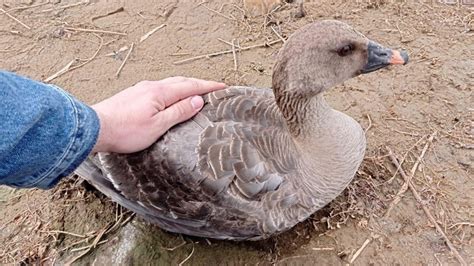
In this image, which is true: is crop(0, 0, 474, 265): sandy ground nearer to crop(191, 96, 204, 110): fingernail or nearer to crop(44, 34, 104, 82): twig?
crop(44, 34, 104, 82): twig

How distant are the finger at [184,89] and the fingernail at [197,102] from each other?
5 centimetres

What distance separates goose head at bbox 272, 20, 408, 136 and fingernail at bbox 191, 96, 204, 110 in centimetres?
40

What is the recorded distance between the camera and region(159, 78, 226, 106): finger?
111 inches

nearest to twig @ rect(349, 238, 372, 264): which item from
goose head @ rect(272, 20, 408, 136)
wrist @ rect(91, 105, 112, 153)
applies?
goose head @ rect(272, 20, 408, 136)

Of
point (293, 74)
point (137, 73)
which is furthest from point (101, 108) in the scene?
point (137, 73)

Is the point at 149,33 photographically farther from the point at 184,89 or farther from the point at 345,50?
the point at 345,50

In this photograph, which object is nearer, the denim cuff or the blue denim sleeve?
the blue denim sleeve

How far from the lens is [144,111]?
8.79 ft

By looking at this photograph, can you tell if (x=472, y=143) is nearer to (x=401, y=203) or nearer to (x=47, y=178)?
(x=401, y=203)

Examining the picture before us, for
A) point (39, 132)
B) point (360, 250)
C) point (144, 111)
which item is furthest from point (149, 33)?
point (39, 132)

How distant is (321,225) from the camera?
124 inches

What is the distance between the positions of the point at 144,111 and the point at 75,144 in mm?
643

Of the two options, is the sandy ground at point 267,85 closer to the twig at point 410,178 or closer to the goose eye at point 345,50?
the twig at point 410,178

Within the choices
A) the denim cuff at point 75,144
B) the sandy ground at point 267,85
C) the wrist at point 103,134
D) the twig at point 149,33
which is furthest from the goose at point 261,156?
the twig at point 149,33
